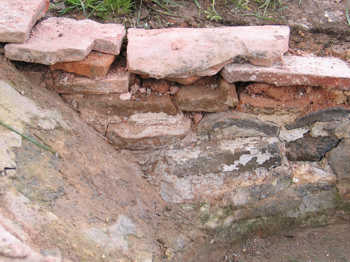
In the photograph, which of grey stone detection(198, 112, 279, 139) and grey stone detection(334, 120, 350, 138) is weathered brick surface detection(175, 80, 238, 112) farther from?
grey stone detection(334, 120, 350, 138)

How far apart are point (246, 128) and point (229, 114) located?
11cm

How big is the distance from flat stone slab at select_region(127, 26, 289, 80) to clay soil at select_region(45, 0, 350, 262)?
0.19m

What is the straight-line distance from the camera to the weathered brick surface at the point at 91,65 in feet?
5.30

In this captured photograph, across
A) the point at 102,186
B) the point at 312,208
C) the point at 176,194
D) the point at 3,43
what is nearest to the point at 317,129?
the point at 312,208

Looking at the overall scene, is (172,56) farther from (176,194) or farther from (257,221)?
(257,221)

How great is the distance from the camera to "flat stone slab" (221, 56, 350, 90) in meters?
1.61

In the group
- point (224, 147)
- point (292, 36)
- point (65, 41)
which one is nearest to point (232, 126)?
point (224, 147)

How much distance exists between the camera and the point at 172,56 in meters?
1.57

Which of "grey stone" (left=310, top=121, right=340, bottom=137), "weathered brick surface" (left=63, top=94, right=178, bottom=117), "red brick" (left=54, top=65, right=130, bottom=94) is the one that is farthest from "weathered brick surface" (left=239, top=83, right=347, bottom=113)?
"red brick" (left=54, top=65, right=130, bottom=94)

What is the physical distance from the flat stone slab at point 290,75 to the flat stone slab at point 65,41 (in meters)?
0.52

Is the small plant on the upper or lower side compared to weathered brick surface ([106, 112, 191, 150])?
upper

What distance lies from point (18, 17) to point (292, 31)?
1.28 m

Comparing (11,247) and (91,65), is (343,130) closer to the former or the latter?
(91,65)

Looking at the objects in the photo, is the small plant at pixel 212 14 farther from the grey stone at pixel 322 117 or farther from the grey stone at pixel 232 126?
the grey stone at pixel 322 117
